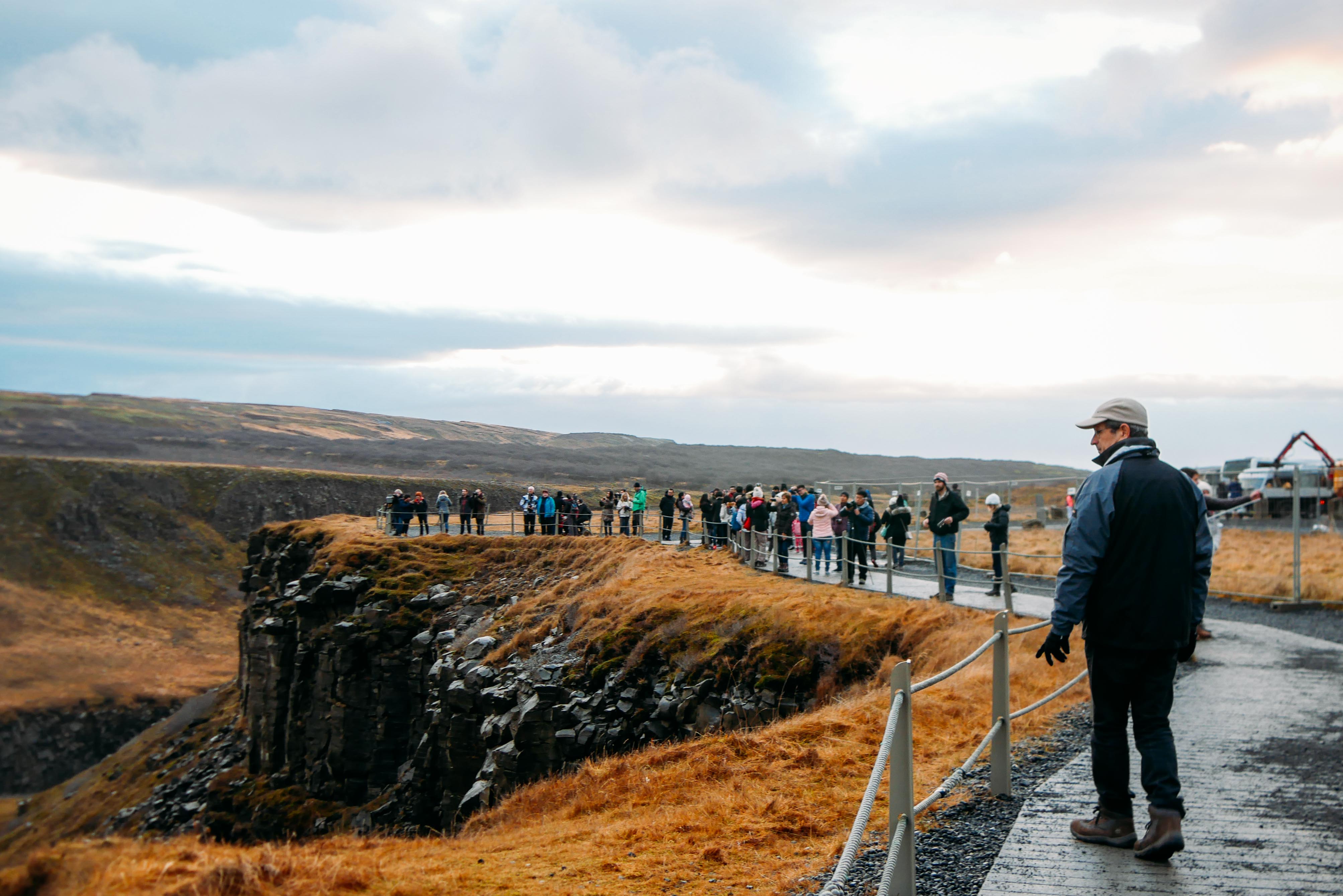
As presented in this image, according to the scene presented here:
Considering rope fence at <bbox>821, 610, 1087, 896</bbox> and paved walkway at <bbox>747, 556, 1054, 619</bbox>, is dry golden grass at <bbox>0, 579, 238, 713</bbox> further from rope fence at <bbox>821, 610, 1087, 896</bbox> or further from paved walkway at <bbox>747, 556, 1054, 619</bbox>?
rope fence at <bbox>821, 610, 1087, 896</bbox>

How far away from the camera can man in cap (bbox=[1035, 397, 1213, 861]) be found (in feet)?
16.6

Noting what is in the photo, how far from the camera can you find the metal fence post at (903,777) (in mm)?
4750

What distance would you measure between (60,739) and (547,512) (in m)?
38.2

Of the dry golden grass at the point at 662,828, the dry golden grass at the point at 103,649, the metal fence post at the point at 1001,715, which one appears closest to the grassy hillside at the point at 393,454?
A: the dry golden grass at the point at 103,649

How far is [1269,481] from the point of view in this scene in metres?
41.7

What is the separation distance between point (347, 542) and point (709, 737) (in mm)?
32617

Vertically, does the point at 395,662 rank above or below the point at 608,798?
below

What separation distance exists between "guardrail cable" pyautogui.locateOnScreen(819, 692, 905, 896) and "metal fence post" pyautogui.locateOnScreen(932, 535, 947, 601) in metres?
14.1

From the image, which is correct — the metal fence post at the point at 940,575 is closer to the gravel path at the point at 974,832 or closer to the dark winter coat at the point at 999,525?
the dark winter coat at the point at 999,525

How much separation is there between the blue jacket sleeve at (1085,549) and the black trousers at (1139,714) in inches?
10.5

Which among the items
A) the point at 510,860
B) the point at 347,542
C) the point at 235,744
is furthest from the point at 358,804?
the point at 510,860

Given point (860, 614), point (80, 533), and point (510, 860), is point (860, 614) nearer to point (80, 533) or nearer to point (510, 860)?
point (510, 860)

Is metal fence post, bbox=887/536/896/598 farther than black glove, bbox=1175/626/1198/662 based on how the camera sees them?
Yes

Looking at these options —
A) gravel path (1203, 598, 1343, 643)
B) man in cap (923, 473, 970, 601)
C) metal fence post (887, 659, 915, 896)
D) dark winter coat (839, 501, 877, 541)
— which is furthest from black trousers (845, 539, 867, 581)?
metal fence post (887, 659, 915, 896)
